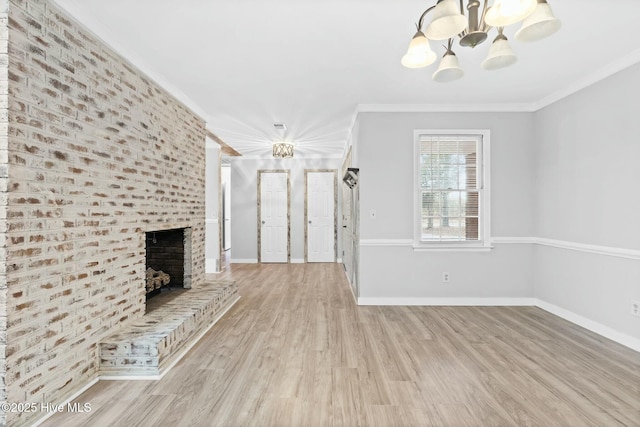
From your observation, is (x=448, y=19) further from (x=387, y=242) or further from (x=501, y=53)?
(x=387, y=242)

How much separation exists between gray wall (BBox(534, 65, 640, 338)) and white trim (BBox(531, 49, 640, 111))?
50mm

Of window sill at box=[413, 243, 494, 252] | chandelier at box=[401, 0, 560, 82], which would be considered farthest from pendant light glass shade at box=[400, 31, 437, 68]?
window sill at box=[413, 243, 494, 252]

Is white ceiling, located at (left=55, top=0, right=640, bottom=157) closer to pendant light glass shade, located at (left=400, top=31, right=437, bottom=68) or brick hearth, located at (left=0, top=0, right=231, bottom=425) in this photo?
brick hearth, located at (left=0, top=0, right=231, bottom=425)

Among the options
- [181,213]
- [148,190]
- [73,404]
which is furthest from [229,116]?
[73,404]

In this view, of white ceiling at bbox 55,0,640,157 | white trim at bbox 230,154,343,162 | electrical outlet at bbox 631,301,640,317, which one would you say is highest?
white ceiling at bbox 55,0,640,157

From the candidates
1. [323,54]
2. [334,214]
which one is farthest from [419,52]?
[334,214]

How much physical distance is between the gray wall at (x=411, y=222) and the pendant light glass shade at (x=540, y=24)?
2537 mm

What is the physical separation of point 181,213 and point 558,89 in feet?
14.7

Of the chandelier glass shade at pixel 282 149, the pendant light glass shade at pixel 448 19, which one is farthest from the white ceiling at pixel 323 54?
the chandelier glass shade at pixel 282 149

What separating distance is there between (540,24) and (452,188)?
2.80 m

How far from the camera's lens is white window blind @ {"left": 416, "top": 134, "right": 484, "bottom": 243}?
4.20 m

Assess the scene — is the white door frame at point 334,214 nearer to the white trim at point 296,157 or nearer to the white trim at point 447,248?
the white trim at point 296,157

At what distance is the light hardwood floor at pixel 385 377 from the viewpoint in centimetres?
191

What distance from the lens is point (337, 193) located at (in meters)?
7.55
